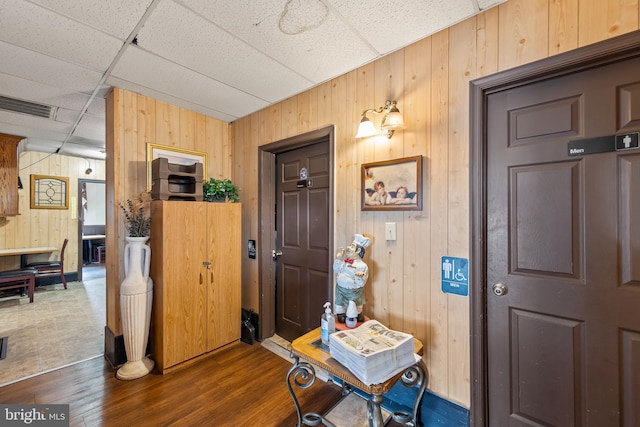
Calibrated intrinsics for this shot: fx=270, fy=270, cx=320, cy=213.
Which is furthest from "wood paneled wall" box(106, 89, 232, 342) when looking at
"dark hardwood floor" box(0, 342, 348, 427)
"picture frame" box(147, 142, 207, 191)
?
"dark hardwood floor" box(0, 342, 348, 427)

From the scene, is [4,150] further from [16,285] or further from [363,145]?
[363,145]

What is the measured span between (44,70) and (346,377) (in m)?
3.04

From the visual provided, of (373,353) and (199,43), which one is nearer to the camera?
(373,353)

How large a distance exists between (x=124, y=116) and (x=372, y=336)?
2.74 m

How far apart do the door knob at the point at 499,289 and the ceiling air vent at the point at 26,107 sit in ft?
14.0

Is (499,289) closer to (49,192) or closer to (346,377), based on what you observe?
(346,377)

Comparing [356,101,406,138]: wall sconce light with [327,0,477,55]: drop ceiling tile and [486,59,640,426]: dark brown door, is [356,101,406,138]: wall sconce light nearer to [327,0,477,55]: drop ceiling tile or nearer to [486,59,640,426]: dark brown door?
[327,0,477,55]: drop ceiling tile

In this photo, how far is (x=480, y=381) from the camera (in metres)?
1.49

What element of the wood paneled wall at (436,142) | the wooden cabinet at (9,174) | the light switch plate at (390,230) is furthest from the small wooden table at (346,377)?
the wooden cabinet at (9,174)

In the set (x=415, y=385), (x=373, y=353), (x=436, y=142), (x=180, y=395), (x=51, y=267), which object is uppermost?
(x=436, y=142)

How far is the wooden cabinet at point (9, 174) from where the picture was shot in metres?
4.01

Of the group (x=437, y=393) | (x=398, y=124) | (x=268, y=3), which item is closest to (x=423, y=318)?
(x=437, y=393)

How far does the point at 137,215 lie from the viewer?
2.42 m

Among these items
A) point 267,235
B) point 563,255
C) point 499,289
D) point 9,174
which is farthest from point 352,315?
point 9,174
